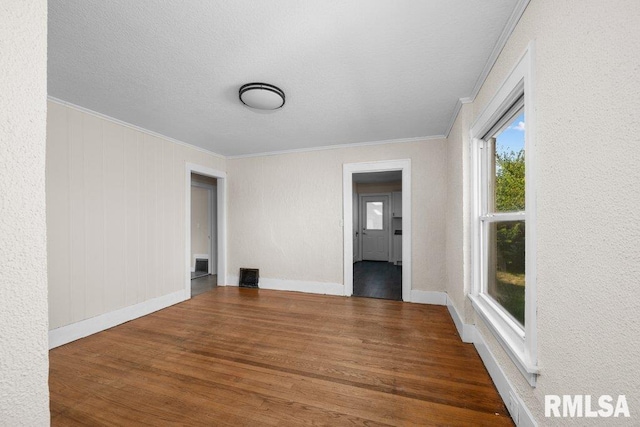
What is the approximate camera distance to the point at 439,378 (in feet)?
6.44

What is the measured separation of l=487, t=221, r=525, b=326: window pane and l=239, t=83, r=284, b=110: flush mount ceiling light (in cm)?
217

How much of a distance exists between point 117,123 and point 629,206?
13.7ft

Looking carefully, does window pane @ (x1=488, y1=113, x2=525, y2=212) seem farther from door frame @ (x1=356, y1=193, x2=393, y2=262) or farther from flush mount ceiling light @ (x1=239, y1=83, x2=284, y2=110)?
door frame @ (x1=356, y1=193, x2=393, y2=262)

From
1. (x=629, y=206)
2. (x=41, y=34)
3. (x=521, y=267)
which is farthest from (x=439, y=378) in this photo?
(x=41, y=34)

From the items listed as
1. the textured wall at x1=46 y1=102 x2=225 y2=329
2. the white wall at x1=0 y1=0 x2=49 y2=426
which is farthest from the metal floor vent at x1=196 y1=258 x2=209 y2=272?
the white wall at x1=0 y1=0 x2=49 y2=426

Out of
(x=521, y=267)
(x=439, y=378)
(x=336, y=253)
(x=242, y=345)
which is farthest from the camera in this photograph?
(x=336, y=253)

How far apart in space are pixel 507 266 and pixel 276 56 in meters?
2.34

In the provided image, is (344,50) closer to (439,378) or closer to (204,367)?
(439,378)

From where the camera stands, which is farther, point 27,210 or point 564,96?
point 564,96

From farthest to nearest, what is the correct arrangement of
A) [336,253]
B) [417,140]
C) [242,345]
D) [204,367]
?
[336,253] → [417,140] → [242,345] → [204,367]

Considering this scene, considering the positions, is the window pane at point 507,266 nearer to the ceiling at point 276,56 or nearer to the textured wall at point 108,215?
the ceiling at point 276,56

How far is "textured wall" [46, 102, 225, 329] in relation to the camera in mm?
2533

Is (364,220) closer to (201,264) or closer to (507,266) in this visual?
(201,264)

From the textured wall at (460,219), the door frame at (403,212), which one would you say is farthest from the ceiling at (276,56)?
the door frame at (403,212)
